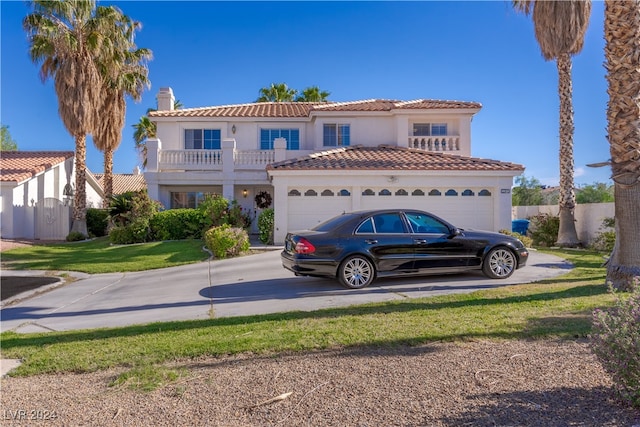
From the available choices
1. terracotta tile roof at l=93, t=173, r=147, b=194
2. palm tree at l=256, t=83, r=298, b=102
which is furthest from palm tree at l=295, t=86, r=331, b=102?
terracotta tile roof at l=93, t=173, r=147, b=194

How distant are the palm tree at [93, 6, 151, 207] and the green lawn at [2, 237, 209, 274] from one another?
746 centimetres

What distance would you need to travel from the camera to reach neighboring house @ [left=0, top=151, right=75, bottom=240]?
21.3 meters

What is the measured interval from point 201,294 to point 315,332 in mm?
4177

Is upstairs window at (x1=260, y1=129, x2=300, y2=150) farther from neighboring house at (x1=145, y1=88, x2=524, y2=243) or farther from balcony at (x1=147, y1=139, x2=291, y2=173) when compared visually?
balcony at (x1=147, y1=139, x2=291, y2=173)

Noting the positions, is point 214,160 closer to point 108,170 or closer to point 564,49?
point 108,170

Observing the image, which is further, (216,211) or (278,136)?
(278,136)

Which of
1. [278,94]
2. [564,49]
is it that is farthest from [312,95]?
[564,49]

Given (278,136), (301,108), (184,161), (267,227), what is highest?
(301,108)

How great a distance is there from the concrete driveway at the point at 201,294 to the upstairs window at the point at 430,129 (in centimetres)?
1039

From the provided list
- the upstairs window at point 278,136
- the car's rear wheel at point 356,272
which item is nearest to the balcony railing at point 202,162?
the upstairs window at point 278,136

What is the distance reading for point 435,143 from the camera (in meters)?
20.7

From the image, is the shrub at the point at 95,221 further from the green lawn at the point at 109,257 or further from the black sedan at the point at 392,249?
the black sedan at the point at 392,249

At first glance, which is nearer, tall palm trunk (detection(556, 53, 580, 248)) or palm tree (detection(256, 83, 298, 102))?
tall palm trunk (detection(556, 53, 580, 248))

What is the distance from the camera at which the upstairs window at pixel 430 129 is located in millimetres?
20969
